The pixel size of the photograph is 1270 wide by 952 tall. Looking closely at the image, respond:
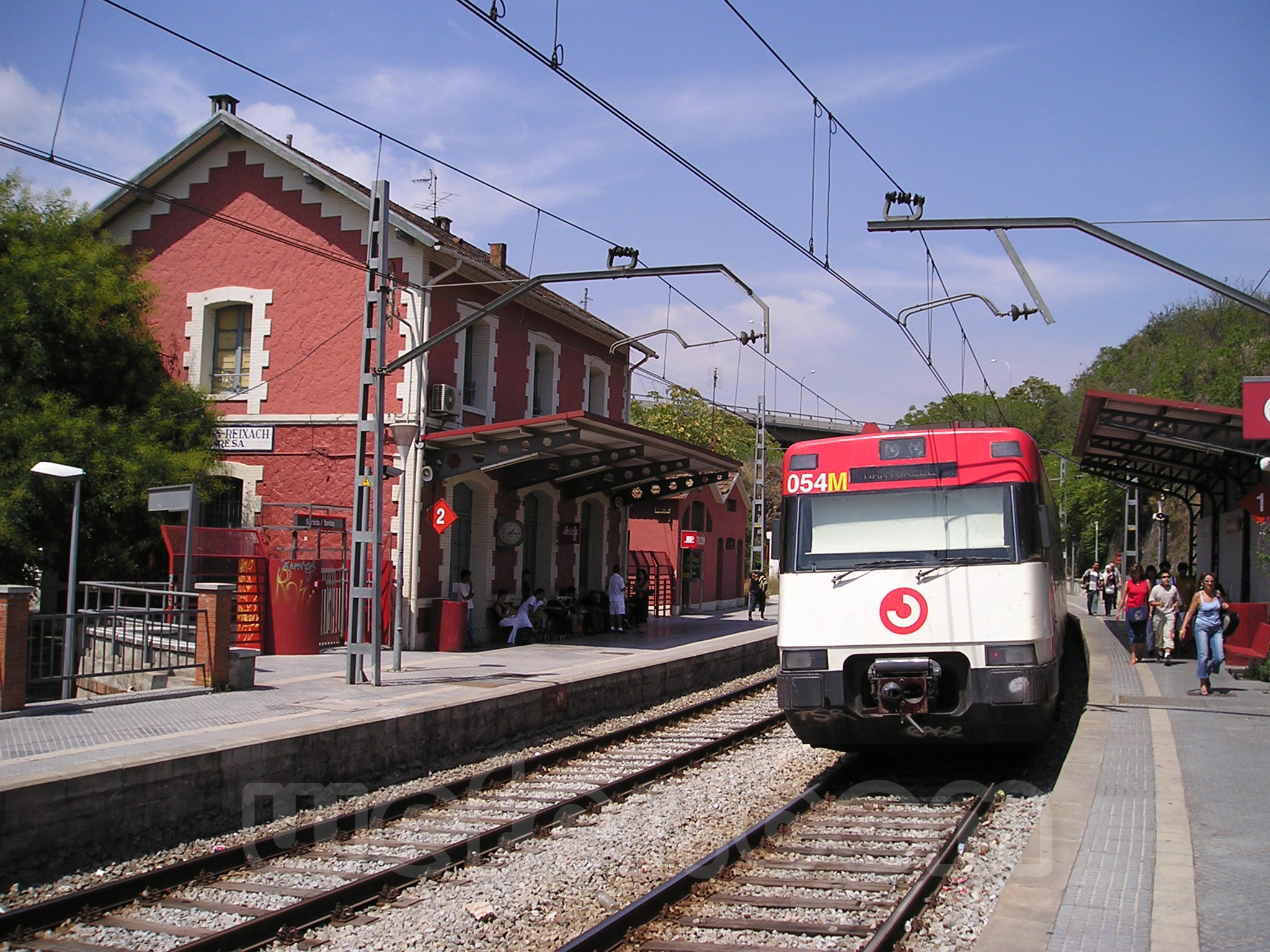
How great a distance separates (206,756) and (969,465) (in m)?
6.74

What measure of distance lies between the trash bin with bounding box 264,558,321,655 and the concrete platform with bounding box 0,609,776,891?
13.6 inches

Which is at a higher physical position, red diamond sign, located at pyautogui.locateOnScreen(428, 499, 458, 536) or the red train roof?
the red train roof

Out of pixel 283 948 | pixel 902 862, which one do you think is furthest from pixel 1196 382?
pixel 283 948

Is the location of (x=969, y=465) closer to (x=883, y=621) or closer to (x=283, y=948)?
(x=883, y=621)

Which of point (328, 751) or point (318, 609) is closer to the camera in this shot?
point (328, 751)

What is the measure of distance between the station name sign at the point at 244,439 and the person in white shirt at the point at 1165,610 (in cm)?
1583

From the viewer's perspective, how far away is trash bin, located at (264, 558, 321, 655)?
17.4m

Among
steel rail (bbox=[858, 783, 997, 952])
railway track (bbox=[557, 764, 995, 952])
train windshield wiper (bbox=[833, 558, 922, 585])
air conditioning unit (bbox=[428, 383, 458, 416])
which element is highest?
air conditioning unit (bbox=[428, 383, 458, 416])

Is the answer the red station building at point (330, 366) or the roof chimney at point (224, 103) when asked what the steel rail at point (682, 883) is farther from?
the roof chimney at point (224, 103)

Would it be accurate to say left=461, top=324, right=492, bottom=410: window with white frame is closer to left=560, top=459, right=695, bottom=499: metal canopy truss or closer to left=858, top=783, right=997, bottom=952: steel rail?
left=560, top=459, right=695, bottom=499: metal canopy truss

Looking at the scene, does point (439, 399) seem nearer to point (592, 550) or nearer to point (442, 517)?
point (442, 517)

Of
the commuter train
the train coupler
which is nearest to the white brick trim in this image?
the commuter train

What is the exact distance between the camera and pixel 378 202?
1463 cm

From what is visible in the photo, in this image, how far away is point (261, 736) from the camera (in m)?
A: 9.67
